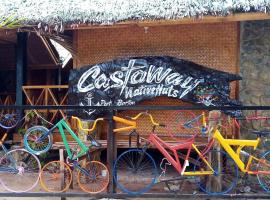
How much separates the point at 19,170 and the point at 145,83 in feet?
8.83

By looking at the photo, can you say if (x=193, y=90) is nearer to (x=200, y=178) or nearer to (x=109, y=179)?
(x=200, y=178)

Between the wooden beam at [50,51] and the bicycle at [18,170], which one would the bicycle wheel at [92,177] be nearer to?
the bicycle at [18,170]

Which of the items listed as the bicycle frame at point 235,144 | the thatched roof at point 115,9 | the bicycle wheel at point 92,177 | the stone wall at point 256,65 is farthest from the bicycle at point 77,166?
the stone wall at point 256,65

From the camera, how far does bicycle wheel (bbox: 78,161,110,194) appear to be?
564cm

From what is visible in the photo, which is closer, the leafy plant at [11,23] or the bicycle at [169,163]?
the bicycle at [169,163]

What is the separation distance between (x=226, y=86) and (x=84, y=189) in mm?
3022

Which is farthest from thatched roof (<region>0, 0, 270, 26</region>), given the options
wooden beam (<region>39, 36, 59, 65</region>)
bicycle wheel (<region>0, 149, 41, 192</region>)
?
wooden beam (<region>39, 36, 59, 65</region>)

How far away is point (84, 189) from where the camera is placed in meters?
5.56

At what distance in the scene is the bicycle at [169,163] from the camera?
5.28 meters

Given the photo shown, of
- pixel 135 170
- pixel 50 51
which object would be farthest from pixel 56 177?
pixel 50 51

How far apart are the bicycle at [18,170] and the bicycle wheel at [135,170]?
3.97ft

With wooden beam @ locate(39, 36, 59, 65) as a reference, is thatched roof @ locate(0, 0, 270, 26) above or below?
above

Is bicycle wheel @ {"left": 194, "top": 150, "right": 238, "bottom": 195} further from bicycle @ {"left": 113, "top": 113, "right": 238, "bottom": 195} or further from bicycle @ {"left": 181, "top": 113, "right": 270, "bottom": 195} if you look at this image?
bicycle @ {"left": 181, "top": 113, "right": 270, "bottom": 195}

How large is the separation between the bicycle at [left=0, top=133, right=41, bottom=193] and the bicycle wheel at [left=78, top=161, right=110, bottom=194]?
25.2 inches
